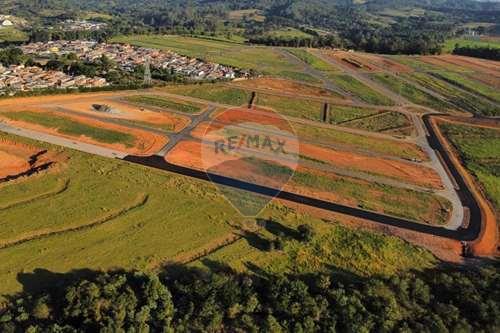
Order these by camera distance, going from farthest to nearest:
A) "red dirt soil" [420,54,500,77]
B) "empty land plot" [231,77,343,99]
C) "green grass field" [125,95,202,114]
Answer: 1. "red dirt soil" [420,54,500,77]
2. "empty land plot" [231,77,343,99]
3. "green grass field" [125,95,202,114]

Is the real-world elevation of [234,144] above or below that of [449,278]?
above

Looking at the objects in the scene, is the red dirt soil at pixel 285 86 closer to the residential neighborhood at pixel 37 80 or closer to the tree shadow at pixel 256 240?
the residential neighborhood at pixel 37 80

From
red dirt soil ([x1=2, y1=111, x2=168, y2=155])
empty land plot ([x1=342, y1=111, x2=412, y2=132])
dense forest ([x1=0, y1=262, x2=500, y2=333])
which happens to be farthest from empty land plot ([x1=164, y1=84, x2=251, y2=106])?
dense forest ([x1=0, y1=262, x2=500, y2=333])

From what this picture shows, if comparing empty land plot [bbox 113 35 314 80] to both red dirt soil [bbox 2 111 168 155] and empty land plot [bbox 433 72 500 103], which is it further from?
red dirt soil [bbox 2 111 168 155]

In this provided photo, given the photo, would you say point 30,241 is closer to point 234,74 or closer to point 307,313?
point 307,313

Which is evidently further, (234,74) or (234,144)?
(234,74)

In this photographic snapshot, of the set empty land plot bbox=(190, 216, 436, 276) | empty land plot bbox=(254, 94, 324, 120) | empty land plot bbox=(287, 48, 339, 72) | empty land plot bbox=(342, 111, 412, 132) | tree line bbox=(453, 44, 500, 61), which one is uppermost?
tree line bbox=(453, 44, 500, 61)

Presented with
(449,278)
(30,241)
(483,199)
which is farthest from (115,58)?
(449,278)

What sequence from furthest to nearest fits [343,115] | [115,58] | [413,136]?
[115,58], [343,115], [413,136]
